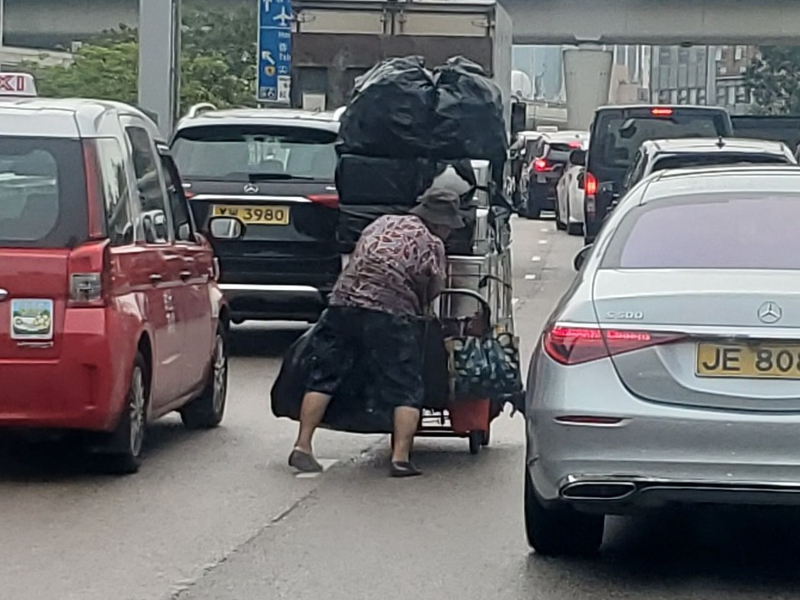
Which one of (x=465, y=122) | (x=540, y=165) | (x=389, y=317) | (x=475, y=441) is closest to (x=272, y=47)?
(x=465, y=122)

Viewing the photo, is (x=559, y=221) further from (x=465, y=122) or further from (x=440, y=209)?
(x=440, y=209)

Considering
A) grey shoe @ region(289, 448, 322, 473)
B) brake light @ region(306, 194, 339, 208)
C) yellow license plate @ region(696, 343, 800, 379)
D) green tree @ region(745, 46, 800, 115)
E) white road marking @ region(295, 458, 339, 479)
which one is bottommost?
white road marking @ region(295, 458, 339, 479)

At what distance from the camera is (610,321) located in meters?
6.91

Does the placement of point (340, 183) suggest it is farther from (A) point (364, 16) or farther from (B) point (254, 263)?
(A) point (364, 16)

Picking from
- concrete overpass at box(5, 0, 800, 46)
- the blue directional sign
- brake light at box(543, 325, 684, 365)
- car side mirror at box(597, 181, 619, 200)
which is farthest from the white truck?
concrete overpass at box(5, 0, 800, 46)

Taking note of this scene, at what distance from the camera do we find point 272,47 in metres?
25.0

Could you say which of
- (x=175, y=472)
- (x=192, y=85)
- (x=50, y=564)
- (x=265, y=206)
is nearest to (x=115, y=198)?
(x=175, y=472)

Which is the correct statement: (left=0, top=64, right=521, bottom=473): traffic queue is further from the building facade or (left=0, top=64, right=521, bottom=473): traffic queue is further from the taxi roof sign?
the building facade

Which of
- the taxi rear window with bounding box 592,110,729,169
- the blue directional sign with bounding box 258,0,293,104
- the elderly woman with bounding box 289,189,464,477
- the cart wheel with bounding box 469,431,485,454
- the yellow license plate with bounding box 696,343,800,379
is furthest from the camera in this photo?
the taxi rear window with bounding box 592,110,729,169

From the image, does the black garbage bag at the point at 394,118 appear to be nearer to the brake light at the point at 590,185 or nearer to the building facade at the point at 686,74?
the brake light at the point at 590,185

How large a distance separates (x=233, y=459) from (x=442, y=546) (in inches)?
98.4

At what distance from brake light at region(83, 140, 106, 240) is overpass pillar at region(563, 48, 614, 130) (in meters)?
79.0

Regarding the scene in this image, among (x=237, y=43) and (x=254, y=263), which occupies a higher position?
(x=237, y=43)

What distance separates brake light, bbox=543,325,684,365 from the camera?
681 centimetres
